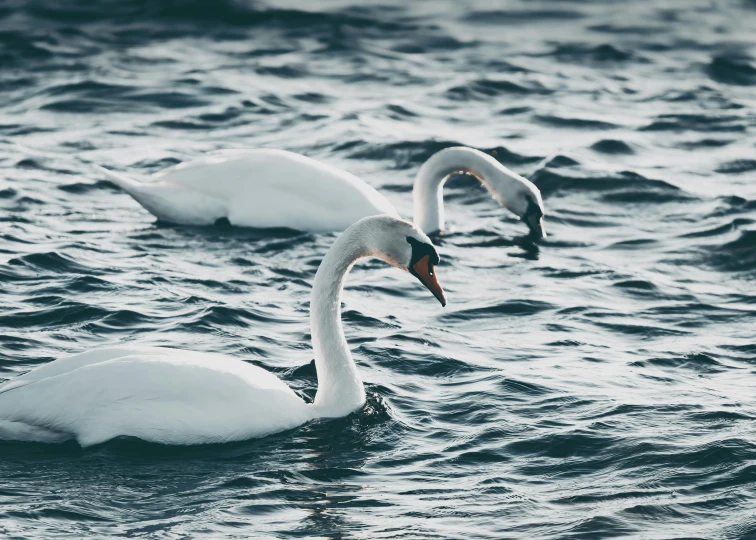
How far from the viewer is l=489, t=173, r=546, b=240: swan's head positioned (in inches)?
600

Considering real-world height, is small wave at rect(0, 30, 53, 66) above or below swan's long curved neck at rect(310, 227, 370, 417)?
above

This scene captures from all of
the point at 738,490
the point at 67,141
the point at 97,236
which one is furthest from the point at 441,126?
the point at 738,490

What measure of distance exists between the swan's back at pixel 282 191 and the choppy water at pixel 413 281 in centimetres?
25

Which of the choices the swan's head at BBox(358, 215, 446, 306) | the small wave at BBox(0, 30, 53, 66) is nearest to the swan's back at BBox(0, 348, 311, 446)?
the swan's head at BBox(358, 215, 446, 306)

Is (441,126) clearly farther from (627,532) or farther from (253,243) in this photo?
(627,532)

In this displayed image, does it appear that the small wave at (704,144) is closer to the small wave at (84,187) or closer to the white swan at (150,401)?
the small wave at (84,187)

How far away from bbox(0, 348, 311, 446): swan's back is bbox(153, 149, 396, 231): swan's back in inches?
215

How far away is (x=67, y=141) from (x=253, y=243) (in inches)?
192

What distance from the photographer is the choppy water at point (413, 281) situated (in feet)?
26.7

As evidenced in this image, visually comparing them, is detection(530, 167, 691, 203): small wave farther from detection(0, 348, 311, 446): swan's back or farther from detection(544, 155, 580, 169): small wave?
detection(0, 348, 311, 446): swan's back

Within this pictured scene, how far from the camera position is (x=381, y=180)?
1734cm

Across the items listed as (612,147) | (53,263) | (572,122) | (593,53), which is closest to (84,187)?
(53,263)

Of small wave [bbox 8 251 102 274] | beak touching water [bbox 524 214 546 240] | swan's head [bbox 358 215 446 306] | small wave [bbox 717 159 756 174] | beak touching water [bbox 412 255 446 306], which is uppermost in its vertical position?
swan's head [bbox 358 215 446 306]

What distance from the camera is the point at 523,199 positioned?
50.4 feet
